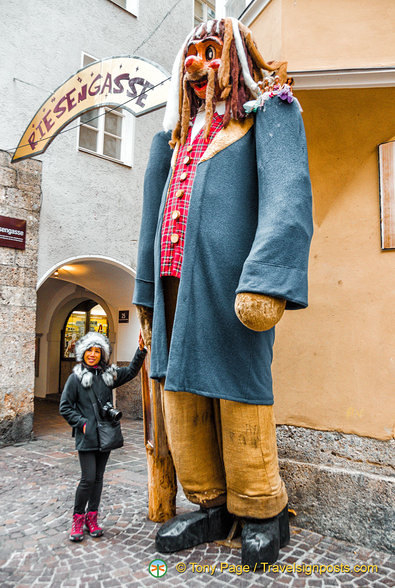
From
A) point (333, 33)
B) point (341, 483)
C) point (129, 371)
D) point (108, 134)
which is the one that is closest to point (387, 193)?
point (333, 33)

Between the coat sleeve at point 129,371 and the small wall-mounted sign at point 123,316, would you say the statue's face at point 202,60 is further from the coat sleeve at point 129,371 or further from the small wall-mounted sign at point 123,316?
the small wall-mounted sign at point 123,316

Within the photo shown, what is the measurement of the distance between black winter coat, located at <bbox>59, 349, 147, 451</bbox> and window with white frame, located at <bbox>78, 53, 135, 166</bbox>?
490 cm

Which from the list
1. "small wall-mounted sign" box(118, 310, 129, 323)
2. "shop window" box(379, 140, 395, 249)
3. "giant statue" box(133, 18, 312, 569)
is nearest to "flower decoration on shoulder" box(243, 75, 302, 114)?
"giant statue" box(133, 18, 312, 569)

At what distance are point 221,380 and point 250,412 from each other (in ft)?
0.74

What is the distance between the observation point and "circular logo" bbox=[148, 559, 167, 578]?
7.10 ft

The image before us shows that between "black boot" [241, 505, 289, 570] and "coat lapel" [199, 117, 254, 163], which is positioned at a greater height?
"coat lapel" [199, 117, 254, 163]

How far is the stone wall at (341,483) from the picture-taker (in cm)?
246

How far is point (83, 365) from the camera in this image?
9.83 feet

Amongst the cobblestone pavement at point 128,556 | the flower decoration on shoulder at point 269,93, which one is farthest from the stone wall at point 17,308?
the flower decoration on shoulder at point 269,93

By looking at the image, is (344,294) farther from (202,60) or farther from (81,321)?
(81,321)

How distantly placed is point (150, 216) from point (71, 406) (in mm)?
1218

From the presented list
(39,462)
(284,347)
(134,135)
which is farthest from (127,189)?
(284,347)

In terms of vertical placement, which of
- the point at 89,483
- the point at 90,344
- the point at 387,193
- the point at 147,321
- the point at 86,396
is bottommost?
the point at 89,483

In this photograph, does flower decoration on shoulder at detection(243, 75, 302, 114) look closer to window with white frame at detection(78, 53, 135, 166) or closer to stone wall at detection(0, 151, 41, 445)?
stone wall at detection(0, 151, 41, 445)
